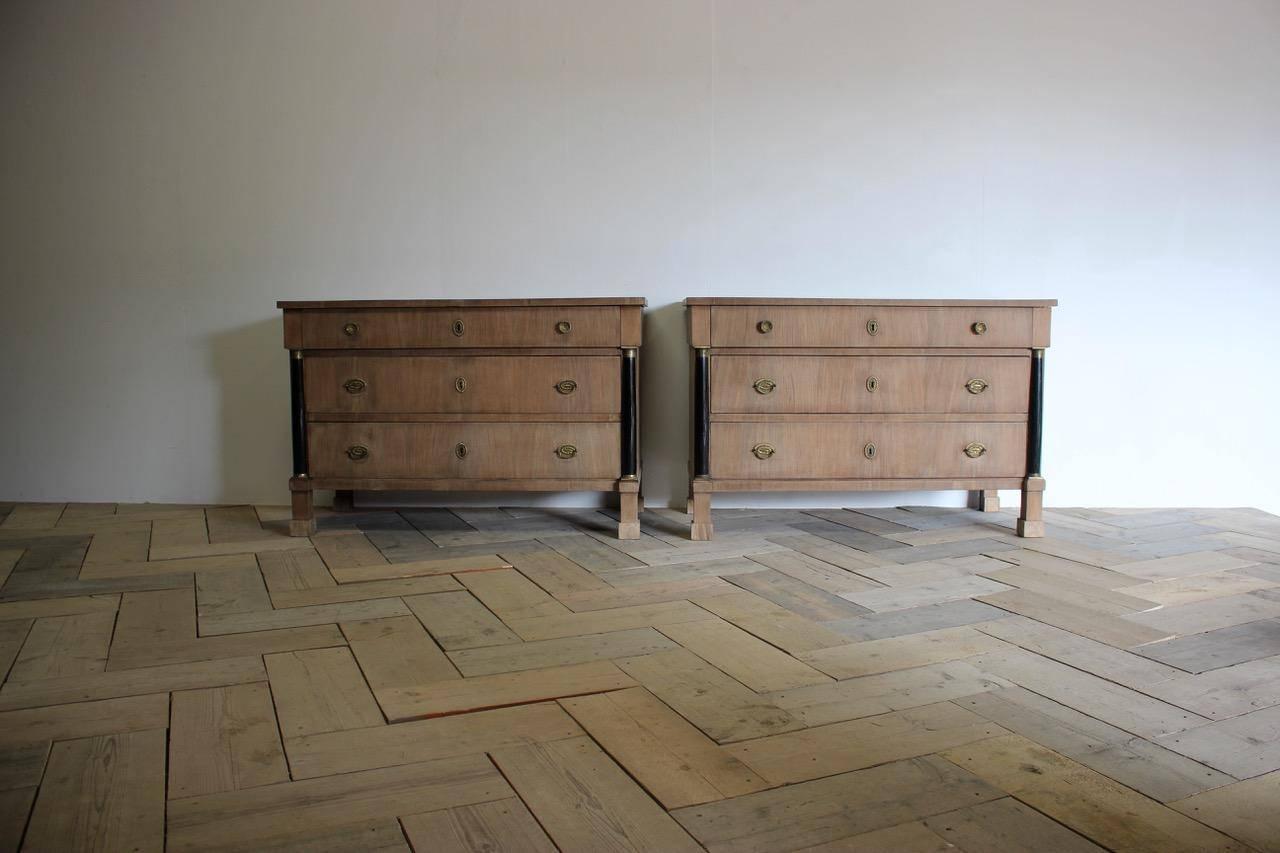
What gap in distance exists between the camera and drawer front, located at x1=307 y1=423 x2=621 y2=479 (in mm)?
3094

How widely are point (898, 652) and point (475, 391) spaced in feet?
5.48

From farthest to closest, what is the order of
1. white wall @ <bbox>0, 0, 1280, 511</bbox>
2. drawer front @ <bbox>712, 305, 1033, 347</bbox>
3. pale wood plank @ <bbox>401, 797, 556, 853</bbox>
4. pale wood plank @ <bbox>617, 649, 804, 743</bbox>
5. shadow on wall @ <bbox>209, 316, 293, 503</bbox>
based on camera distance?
shadow on wall @ <bbox>209, 316, 293, 503</bbox> → white wall @ <bbox>0, 0, 1280, 511</bbox> → drawer front @ <bbox>712, 305, 1033, 347</bbox> → pale wood plank @ <bbox>617, 649, 804, 743</bbox> → pale wood plank @ <bbox>401, 797, 556, 853</bbox>

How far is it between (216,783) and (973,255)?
10.4 ft

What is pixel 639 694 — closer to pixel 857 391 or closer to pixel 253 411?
pixel 857 391

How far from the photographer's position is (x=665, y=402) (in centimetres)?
364

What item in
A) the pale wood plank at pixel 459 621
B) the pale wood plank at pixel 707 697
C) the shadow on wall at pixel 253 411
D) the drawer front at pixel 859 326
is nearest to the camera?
the pale wood plank at pixel 707 697

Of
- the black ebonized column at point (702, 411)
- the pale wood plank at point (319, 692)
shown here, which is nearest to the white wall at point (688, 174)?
the black ebonized column at point (702, 411)

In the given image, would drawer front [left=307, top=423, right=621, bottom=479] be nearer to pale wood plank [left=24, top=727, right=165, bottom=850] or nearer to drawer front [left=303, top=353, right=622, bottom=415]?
drawer front [left=303, top=353, right=622, bottom=415]

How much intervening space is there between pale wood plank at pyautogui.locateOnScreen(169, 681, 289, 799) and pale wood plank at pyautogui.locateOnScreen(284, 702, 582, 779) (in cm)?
5

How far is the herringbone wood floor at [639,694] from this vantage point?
1337 millimetres

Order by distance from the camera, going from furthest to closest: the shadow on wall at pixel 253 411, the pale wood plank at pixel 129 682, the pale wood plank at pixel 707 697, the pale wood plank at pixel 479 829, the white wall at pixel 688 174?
the shadow on wall at pixel 253 411, the white wall at pixel 688 174, the pale wood plank at pixel 129 682, the pale wood plank at pixel 707 697, the pale wood plank at pixel 479 829

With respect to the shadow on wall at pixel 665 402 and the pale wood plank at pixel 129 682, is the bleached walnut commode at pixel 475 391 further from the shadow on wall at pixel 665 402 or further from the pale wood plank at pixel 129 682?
the pale wood plank at pixel 129 682

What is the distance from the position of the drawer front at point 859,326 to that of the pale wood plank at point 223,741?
1832mm

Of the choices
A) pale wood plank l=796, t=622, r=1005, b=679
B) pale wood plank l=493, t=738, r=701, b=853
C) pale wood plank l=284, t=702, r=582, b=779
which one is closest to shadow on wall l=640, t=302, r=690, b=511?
pale wood plank l=796, t=622, r=1005, b=679
